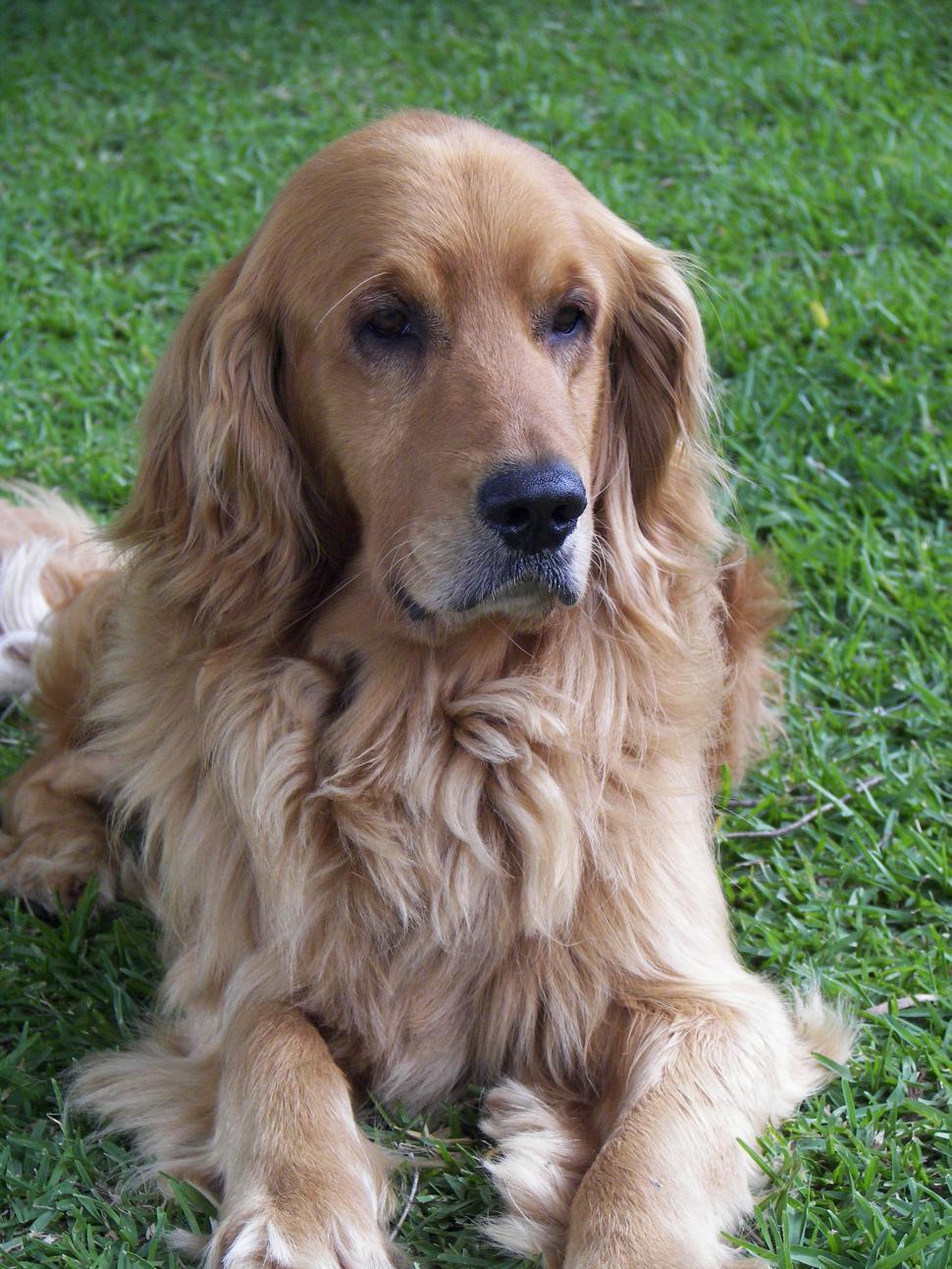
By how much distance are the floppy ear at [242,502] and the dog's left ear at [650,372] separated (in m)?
0.76

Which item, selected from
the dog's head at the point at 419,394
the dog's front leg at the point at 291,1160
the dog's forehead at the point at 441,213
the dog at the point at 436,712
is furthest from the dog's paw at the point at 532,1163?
the dog's forehead at the point at 441,213

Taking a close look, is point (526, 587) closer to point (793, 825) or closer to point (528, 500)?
point (528, 500)

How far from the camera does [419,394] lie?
296 cm

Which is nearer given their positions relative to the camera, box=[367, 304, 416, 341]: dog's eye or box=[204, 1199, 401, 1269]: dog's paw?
box=[204, 1199, 401, 1269]: dog's paw

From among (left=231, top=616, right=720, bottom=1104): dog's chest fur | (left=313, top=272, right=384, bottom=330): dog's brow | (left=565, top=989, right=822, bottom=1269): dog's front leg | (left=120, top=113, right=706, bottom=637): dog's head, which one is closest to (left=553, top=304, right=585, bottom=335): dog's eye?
(left=120, top=113, right=706, bottom=637): dog's head

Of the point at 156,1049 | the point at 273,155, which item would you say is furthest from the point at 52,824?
the point at 273,155

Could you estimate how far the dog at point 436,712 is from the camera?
2854 mm

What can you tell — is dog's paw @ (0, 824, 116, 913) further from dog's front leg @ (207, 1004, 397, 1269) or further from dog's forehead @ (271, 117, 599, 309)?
dog's forehead @ (271, 117, 599, 309)

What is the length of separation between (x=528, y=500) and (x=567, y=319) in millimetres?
594

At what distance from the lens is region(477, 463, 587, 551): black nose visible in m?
2.76

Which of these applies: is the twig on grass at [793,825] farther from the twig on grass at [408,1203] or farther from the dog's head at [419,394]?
the twig on grass at [408,1203]

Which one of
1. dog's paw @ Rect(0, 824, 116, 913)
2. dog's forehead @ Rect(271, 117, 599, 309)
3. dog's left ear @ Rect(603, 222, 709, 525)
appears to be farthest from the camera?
dog's paw @ Rect(0, 824, 116, 913)

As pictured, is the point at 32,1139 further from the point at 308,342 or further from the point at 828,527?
the point at 828,527

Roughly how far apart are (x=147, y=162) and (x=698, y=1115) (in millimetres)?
6263
